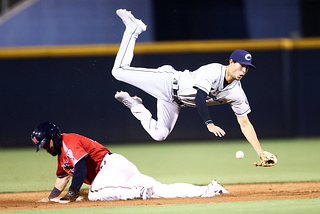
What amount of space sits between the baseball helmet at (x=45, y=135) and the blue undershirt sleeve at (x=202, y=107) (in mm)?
1441

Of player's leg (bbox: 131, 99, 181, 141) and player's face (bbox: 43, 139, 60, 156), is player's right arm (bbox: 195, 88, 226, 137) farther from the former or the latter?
player's face (bbox: 43, 139, 60, 156)

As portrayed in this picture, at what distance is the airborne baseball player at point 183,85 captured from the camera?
13.6ft

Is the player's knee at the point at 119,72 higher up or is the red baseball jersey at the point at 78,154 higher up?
the player's knee at the point at 119,72

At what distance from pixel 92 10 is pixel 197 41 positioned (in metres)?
3.05

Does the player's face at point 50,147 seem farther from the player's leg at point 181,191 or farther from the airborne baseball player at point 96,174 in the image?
the player's leg at point 181,191

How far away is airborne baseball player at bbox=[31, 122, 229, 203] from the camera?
3.86 meters

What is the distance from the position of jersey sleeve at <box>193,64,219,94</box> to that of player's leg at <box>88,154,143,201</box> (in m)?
1.14

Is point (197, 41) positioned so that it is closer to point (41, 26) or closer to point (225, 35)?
point (225, 35)

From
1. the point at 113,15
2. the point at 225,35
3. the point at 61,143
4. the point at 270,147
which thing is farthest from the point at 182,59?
the point at 61,143

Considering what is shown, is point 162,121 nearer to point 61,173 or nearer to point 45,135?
point 61,173

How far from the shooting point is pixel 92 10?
10672 millimetres

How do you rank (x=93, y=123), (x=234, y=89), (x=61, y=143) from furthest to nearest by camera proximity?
(x=93, y=123), (x=234, y=89), (x=61, y=143)

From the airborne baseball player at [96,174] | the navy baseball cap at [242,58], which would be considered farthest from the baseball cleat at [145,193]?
the navy baseball cap at [242,58]

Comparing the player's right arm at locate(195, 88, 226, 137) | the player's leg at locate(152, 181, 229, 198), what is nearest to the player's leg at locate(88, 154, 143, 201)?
the player's leg at locate(152, 181, 229, 198)
